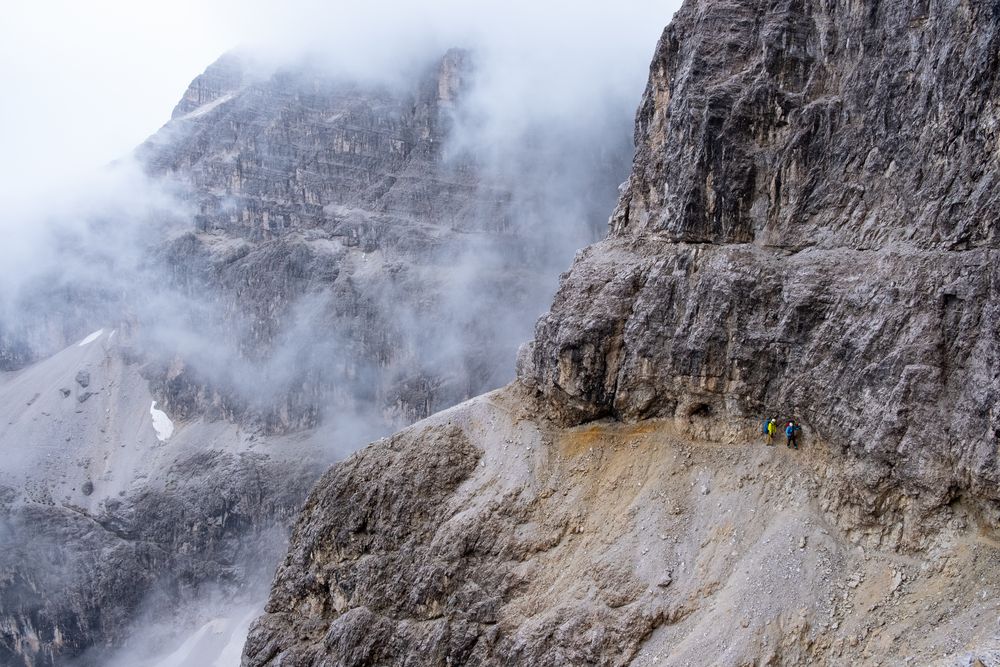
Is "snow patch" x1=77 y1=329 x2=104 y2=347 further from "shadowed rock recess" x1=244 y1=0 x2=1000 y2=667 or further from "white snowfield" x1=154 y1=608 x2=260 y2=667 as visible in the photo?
"shadowed rock recess" x1=244 y1=0 x2=1000 y2=667

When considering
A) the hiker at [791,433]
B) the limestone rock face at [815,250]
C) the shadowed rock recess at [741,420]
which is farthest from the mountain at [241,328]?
the hiker at [791,433]

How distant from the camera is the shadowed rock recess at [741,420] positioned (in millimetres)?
28641

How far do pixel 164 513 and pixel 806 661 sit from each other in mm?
93661

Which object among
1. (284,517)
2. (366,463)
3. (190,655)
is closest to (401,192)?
(284,517)

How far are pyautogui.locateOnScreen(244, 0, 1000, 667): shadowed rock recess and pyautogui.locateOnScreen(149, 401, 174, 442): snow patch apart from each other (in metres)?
73.4

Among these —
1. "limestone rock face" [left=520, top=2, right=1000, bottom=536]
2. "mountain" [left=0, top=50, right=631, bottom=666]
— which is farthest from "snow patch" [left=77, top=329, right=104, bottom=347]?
"limestone rock face" [left=520, top=2, right=1000, bottom=536]

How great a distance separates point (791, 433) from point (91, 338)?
12451 cm

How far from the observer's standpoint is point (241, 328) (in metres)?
123

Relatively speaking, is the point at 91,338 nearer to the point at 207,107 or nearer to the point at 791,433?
the point at 207,107

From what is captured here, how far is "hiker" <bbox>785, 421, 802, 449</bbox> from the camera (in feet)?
115

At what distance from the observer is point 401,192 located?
132m

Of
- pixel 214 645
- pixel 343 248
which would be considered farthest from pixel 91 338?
pixel 214 645

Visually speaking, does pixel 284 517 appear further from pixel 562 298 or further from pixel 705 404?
pixel 705 404

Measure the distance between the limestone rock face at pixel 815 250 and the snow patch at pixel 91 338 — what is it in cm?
10490
